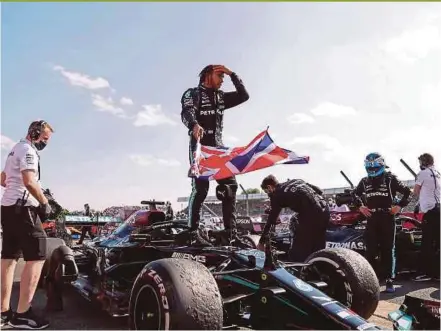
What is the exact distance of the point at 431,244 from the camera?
659 centimetres

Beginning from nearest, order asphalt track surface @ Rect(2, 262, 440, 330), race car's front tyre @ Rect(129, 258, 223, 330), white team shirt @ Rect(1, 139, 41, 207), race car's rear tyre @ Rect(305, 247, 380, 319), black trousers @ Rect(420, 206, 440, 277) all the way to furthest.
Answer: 1. race car's front tyre @ Rect(129, 258, 223, 330)
2. race car's rear tyre @ Rect(305, 247, 380, 319)
3. white team shirt @ Rect(1, 139, 41, 207)
4. asphalt track surface @ Rect(2, 262, 440, 330)
5. black trousers @ Rect(420, 206, 440, 277)

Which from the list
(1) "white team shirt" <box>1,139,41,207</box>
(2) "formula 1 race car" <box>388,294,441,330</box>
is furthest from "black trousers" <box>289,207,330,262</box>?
(1) "white team shirt" <box>1,139,41,207</box>

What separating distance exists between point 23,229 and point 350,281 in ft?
9.08

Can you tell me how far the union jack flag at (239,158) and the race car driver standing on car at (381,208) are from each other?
72.7 inches

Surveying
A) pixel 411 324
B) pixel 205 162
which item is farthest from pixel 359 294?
→ pixel 205 162

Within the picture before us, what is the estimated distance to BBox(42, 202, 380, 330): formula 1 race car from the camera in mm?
2762

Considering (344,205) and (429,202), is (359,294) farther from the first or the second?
(344,205)

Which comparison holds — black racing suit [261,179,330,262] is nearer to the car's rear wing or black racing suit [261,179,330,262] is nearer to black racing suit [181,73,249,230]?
black racing suit [181,73,249,230]

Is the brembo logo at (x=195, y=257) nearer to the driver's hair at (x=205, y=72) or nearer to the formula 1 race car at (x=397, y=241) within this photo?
the driver's hair at (x=205, y=72)

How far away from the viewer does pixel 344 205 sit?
8.62 m

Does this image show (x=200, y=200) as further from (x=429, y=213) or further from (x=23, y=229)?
(x=429, y=213)

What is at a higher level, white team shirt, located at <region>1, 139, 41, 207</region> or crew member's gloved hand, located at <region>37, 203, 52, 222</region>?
white team shirt, located at <region>1, 139, 41, 207</region>

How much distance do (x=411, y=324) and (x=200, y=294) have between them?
1.36m

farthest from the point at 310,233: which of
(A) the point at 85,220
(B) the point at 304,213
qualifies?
(A) the point at 85,220
